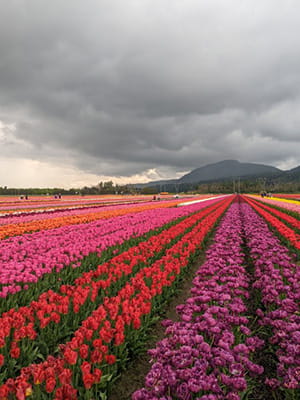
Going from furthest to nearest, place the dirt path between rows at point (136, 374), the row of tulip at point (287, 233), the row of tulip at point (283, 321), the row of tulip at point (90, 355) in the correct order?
the row of tulip at point (287, 233)
the dirt path between rows at point (136, 374)
the row of tulip at point (283, 321)
the row of tulip at point (90, 355)

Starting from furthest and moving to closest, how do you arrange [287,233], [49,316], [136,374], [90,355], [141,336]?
[287,233]
[141,336]
[49,316]
[136,374]
[90,355]

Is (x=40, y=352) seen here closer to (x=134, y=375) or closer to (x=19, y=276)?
(x=134, y=375)

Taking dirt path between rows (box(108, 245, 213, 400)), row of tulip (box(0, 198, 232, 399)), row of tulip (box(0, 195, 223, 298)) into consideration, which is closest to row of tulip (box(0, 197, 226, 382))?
row of tulip (box(0, 198, 232, 399))

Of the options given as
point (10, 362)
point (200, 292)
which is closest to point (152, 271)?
point (200, 292)

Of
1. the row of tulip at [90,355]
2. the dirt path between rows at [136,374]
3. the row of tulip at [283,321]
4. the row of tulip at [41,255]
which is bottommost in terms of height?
the dirt path between rows at [136,374]

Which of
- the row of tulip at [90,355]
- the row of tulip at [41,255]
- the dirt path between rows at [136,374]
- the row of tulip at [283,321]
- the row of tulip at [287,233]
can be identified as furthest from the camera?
the row of tulip at [287,233]

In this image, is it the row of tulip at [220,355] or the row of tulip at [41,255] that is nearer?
the row of tulip at [220,355]

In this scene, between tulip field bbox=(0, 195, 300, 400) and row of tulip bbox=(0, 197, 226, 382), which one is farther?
row of tulip bbox=(0, 197, 226, 382)

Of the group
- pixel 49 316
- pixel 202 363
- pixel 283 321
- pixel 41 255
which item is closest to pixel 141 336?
pixel 49 316

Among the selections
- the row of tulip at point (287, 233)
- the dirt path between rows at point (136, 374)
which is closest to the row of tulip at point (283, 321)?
the dirt path between rows at point (136, 374)

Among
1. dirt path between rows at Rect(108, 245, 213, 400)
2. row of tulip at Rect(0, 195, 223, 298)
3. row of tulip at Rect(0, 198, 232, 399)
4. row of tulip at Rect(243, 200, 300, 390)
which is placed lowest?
dirt path between rows at Rect(108, 245, 213, 400)

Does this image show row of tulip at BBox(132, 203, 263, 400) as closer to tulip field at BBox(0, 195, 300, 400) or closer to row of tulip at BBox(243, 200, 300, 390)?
tulip field at BBox(0, 195, 300, 400)

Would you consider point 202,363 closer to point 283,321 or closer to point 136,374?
point 136,374

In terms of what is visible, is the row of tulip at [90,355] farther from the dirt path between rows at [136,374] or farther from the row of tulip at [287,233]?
the row of tulip at [287,233]
